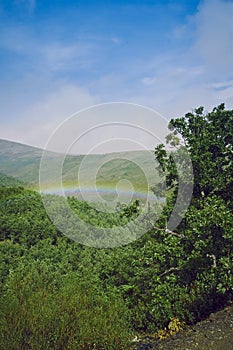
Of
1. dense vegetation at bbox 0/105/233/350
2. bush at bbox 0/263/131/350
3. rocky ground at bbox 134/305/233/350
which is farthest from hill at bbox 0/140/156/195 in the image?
rocky ground at bbox 134/305/233/350

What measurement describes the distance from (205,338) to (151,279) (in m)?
3.26

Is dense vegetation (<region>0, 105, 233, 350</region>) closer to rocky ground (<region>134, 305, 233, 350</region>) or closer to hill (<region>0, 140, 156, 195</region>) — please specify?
rocky ground (<region>134, 305, 233, 350</region>)

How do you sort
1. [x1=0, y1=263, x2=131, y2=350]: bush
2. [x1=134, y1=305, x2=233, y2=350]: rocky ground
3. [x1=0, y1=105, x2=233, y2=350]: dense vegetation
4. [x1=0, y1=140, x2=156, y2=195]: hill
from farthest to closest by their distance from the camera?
[x1=0, y1=140, x2=156, y2=195]: hill, [x1=134, y1=305, x2=233, y2=350]: rocky ground, [x1=0, y1=105, x2=233, y2=350]: dense vegetation, [x1=0, y1=263, x2=131, y2=350]: bush

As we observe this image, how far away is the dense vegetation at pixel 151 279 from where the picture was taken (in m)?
6.84

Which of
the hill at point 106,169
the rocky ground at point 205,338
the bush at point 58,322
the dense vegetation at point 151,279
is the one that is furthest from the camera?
→ the hill at point 106,169

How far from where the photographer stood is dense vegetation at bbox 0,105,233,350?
6.84 meters

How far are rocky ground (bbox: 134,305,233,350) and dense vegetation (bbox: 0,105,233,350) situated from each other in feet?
2.26

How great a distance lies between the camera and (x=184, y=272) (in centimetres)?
1121

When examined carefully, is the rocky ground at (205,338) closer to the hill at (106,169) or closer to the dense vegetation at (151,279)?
the dense vegetation at (151,279)

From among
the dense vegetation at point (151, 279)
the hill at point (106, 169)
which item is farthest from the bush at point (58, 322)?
the hill at point (106, 169)

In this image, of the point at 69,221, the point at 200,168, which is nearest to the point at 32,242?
the point at 69,221

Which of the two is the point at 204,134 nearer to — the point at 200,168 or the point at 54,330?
the point at 200,168

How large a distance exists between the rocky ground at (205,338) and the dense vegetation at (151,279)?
688 millimetres

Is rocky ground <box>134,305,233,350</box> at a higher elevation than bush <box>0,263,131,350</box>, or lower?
lower
